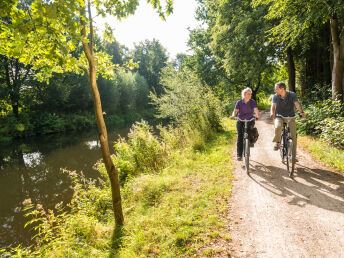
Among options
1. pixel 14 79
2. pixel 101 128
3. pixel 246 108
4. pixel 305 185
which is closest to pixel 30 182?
pixel 101 128

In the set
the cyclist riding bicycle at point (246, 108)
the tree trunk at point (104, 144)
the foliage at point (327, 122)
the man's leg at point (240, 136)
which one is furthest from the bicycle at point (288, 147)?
the tree trunk at point (104, 144)

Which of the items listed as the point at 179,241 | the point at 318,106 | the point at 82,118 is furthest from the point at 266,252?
the point at 82,118

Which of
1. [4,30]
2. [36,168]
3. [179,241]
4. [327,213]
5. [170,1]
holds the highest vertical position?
[170,1]

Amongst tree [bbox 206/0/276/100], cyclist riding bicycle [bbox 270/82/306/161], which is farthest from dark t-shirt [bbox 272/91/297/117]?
tree [bbox 206/0/276/100]

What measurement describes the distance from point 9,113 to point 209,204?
29478mm

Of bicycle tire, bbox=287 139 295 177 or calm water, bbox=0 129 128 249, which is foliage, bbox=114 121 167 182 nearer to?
calm water, bbox=0 129 128 249

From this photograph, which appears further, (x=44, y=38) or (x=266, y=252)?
(x=266, y=252)

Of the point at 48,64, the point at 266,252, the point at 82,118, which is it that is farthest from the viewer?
the point at 82,118

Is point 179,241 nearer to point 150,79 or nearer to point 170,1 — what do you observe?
point 170,1

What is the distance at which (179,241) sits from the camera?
3416 mm

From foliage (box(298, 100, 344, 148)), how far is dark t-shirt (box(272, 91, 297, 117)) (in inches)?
93.2

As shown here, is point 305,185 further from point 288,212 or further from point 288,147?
point 288,212

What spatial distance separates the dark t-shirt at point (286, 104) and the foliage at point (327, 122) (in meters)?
2.37

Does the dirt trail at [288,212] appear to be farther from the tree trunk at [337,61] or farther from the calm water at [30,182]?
the calm water at [30,182]
